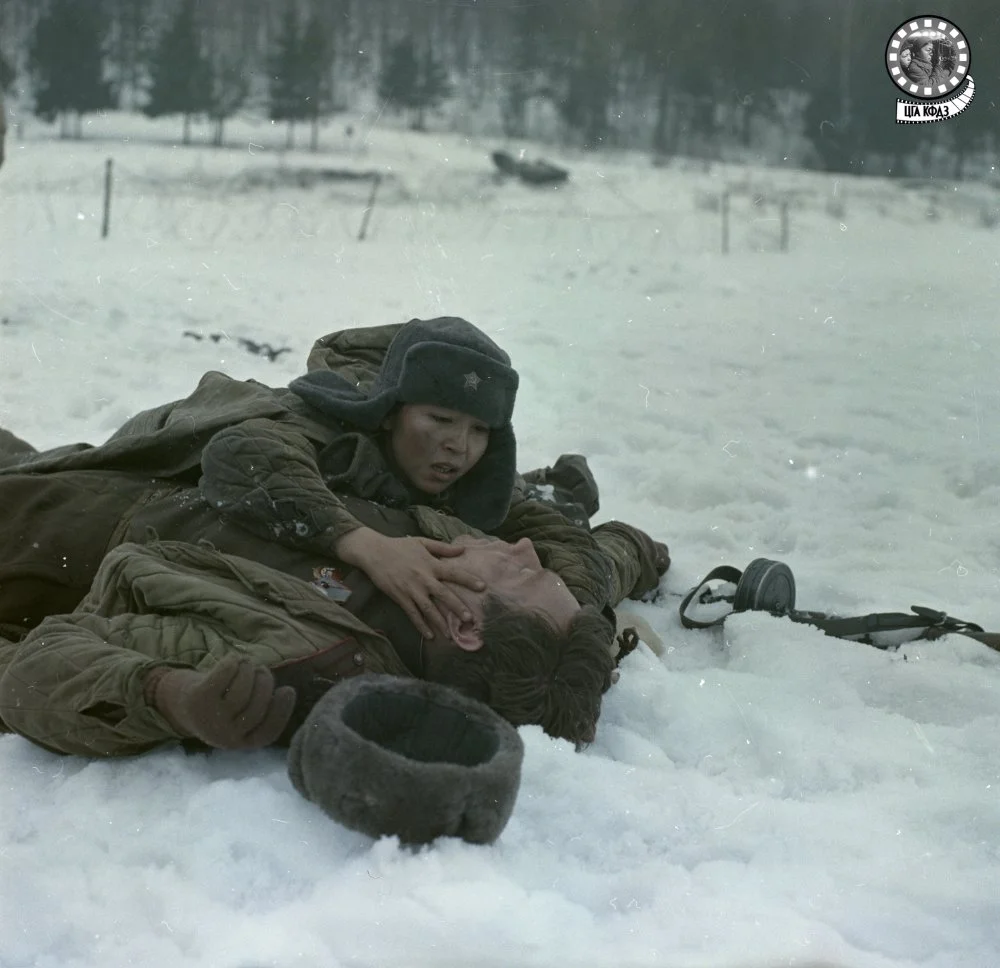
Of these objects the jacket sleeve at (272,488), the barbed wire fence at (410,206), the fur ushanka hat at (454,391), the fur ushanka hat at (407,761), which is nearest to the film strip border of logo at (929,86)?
the fur ushanka hat at (454,391)

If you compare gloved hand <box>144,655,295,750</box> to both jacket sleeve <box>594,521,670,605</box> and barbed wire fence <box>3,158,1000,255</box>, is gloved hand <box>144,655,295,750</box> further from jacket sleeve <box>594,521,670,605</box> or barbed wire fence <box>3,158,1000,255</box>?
barbed wire fence <box>3,158,1000,255</box>

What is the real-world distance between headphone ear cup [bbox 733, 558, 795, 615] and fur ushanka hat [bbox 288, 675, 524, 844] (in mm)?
1413

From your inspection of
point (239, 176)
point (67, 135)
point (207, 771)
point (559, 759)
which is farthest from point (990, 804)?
point (67, 135)

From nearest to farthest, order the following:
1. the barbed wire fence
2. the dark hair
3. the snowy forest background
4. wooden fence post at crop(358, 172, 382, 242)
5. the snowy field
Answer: the snowy field, the dark hair, the snowy forest background, wooden fence post at crop(358, 172, 382, 242), the barbed wire fence

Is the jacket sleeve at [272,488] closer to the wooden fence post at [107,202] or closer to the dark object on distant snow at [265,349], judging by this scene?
the dark object on distant snow at [265,349]

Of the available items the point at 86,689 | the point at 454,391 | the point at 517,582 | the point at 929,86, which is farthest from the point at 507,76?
the point at 86,689

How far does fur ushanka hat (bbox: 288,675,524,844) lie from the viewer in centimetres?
158

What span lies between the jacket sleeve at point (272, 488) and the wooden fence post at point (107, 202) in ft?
11.8

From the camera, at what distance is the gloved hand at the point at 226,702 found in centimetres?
168

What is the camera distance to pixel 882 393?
4.60 m

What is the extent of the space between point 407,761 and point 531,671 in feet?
1.64

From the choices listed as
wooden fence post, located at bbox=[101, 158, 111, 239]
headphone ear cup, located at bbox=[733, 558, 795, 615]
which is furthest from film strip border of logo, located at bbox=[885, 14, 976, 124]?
wooden fence post, located at bbox=[101, 158, 111, 239]

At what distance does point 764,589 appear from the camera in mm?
3039

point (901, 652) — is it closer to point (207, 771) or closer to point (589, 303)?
point (207, 771)
